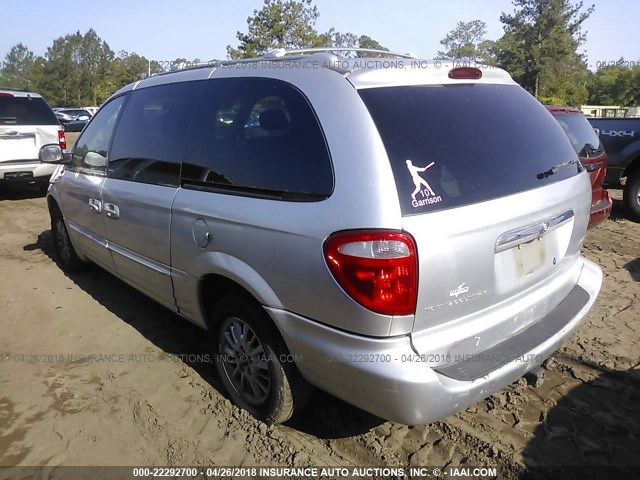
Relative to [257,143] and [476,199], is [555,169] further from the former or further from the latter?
[257,143]

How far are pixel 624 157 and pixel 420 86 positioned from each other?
260 inches

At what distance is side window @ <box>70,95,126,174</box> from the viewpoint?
157 inches

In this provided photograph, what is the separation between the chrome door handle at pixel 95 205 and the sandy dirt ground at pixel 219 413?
909 mm

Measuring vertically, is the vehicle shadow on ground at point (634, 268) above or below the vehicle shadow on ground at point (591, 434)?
above

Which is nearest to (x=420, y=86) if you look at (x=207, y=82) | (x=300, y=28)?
(x=207, y=82)

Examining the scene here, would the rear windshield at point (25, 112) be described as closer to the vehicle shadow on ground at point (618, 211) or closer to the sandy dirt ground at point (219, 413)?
the sandy dirt ground at point (219, 413)

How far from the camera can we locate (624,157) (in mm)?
7551

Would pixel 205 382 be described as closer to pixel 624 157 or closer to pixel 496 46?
pixel 624 157

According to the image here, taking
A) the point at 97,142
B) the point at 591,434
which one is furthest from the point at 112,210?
the point at 591,434

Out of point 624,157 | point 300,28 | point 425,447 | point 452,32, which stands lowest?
point 425,447

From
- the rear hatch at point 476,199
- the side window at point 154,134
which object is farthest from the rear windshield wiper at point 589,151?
the side window at point 154,134

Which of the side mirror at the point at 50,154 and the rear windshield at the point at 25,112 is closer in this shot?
the side mirror at the point at 50,154

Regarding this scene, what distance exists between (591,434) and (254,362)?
180cm

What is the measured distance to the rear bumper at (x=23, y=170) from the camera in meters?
8.73
